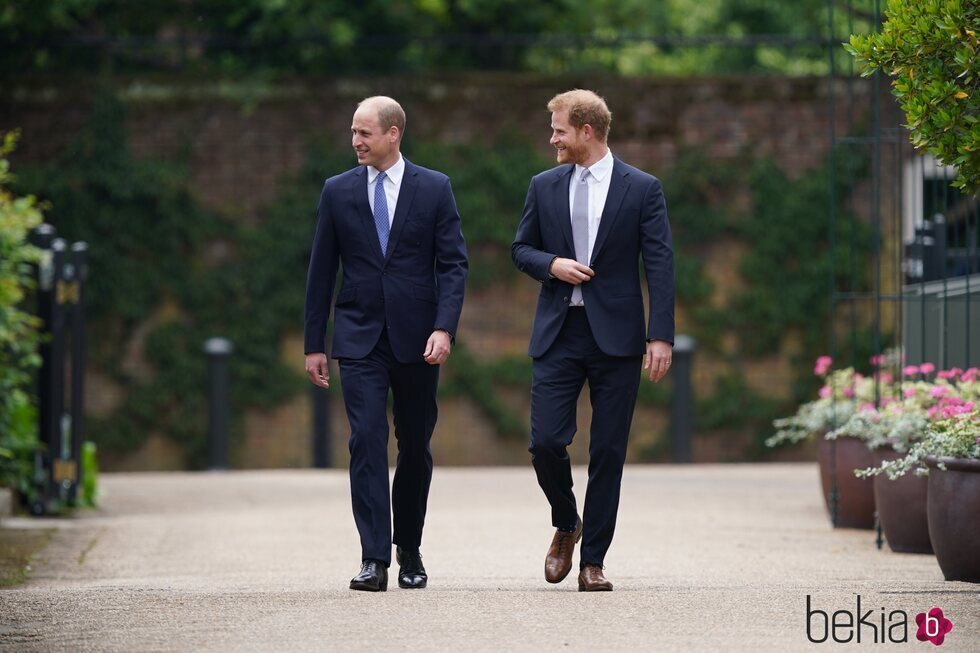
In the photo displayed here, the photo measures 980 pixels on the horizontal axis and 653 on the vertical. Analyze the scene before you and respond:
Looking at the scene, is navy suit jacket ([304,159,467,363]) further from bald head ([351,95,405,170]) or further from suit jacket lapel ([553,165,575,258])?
suit jacket lapel ([553,165,575,258])

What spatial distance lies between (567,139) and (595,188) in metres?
0.21

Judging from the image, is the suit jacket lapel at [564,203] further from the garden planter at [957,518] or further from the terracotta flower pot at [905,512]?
the terracotta flower pot at [905,512]

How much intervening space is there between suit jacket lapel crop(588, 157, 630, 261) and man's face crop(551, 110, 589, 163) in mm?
146

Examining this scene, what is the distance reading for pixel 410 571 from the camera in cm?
619

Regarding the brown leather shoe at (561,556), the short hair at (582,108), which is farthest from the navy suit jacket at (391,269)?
the brown leather shoe at (561,556)

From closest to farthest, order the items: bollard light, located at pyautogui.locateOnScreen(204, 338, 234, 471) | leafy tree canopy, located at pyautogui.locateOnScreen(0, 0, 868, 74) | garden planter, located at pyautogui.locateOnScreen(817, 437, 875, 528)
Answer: garden planter, located at pyautogui.locateOnScreen(817, 437, 875, 528) < bollard light, located at pyautogui.locateOnScreen(204, 338, 234, 471) < leafy tree canopy, located at pyautogui.locateOnScreen(0, 0, 868, 74)

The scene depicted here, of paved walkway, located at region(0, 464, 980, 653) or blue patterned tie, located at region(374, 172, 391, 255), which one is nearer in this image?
paved walkway, located at region(0, 464, 980, 653)

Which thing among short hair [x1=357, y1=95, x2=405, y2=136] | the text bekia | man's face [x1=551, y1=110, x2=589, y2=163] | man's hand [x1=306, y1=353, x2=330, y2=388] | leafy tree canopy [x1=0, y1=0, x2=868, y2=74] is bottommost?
the text bekia

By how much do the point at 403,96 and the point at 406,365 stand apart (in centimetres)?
1027

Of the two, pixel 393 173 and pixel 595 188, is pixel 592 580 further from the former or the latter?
pixel 393 173

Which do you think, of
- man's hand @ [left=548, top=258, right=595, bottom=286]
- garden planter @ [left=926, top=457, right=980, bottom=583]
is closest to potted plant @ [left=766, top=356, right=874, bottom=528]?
garden planter @ [left=926, top=457, right=980, bottom=583]

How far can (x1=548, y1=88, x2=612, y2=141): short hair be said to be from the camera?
6.05 metres

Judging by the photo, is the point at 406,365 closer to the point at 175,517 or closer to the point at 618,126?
the point at 175,517

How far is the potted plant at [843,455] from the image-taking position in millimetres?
9047
